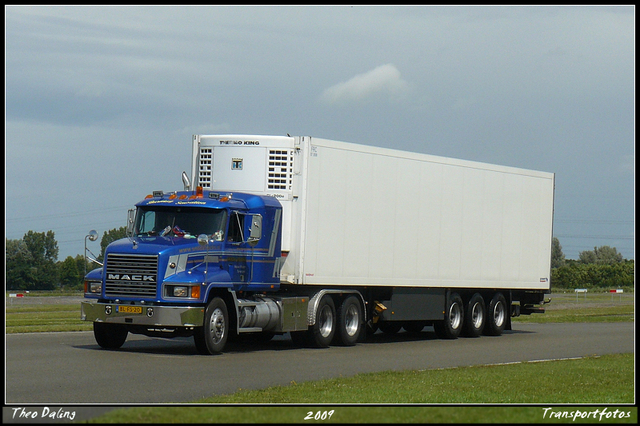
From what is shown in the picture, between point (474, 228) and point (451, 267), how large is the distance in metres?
1.42

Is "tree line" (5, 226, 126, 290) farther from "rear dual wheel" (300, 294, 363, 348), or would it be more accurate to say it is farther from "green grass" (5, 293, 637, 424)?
"green grass" (5, 293, 637, 424)

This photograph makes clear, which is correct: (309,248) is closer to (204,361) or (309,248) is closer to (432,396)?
(204,361)

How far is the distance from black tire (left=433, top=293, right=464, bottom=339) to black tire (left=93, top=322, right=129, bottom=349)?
9.37 metres

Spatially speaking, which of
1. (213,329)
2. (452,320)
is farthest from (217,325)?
(452,320)

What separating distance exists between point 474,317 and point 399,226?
4.86m

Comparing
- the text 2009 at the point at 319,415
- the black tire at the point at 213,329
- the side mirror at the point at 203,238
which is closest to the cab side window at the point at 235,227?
the side mirror at the point at 203,238

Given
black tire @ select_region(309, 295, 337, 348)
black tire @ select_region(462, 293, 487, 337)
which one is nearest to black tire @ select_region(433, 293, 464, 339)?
black tire @ select_region(462, 293, 487, 337)

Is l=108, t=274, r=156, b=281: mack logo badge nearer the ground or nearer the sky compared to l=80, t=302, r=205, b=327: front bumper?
nearer the sky

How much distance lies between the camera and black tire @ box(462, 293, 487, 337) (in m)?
26.0

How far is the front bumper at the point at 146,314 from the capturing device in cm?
1725

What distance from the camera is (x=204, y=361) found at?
1672cm

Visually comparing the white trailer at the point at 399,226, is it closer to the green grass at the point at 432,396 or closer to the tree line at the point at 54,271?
the green grass at the point at 432,396

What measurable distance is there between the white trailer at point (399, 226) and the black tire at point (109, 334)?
3.57 m

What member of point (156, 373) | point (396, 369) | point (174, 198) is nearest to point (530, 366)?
point (396, 369)
